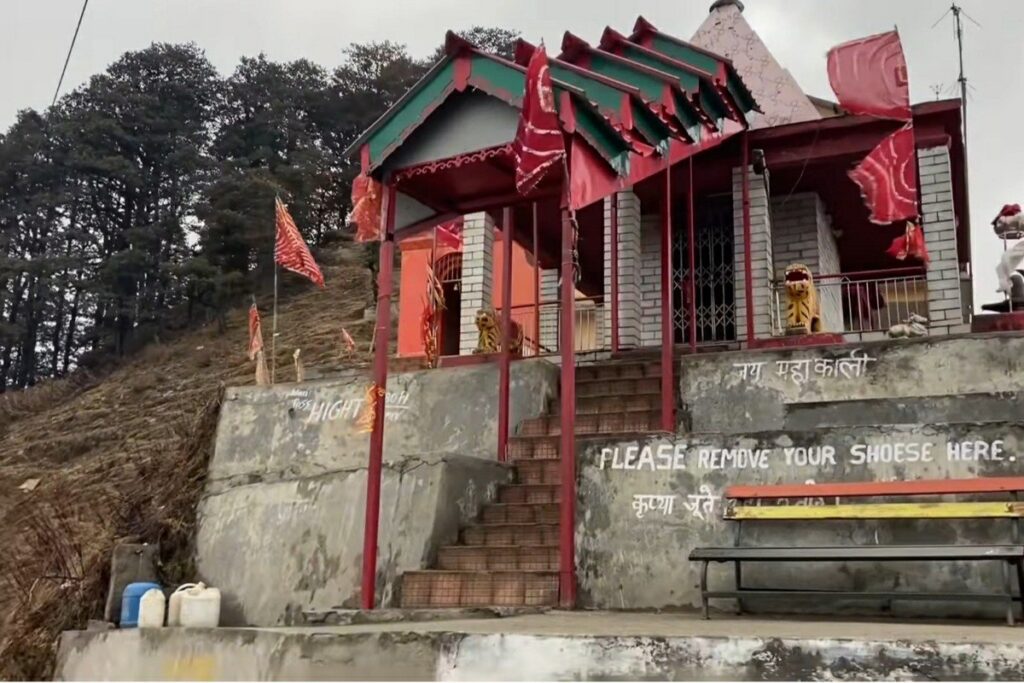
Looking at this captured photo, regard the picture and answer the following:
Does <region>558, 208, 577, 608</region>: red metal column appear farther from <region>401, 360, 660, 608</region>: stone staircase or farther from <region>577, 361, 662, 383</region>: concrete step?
<region>577, 361, 662, 383</region>: concrete step

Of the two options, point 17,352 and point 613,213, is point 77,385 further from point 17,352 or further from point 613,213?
point 613,213

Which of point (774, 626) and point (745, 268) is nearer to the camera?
point (774, 626)

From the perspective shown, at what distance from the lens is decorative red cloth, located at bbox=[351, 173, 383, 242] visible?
8914 mm

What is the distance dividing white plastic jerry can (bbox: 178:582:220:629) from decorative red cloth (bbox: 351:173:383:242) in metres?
3.33

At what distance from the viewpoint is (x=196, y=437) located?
11.9 meters

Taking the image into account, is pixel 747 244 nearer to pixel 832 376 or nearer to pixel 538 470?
pixel 832 376

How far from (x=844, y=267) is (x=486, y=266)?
7.33 m

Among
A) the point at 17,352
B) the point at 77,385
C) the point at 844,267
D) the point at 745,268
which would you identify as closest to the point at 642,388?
the point at 745,268

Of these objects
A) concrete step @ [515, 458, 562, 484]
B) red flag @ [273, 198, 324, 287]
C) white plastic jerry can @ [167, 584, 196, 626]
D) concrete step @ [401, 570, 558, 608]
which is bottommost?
white plastic jerry can @ [167, 584, 196, 626]

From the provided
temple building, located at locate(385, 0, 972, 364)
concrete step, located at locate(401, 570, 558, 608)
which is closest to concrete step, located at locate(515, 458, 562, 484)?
temple building, located at locate(385, 0, 972, 364)

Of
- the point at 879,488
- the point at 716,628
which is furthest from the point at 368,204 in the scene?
the point at 716,628

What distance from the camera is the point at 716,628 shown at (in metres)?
5.37

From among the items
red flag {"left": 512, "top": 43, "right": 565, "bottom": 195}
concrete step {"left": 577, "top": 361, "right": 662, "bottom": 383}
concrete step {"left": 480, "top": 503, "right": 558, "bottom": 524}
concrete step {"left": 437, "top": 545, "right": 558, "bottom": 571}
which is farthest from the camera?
concrete step {"left": 577, "top": 361, "right": 662, "bottom": 383}

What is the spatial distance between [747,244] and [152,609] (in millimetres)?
8050
